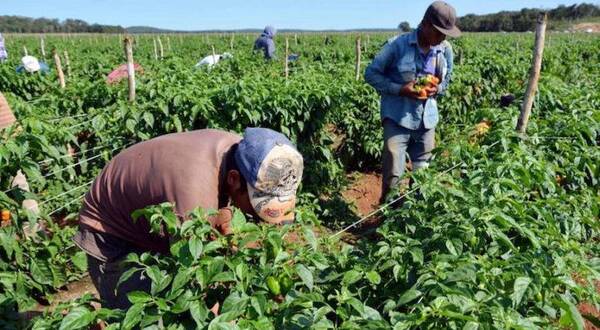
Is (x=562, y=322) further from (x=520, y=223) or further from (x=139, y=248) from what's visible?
(x=139, y=248)

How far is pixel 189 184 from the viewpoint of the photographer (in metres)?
2.00

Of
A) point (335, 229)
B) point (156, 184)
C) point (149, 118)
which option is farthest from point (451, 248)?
point (335, 229)

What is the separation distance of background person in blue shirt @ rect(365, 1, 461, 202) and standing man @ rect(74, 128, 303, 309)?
2.68 m

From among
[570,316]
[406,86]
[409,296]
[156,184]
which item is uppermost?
[406,86]

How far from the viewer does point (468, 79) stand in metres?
7.99

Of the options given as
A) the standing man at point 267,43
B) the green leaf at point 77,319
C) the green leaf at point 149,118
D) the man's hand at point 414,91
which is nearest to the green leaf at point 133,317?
the green leaf at point 77,319

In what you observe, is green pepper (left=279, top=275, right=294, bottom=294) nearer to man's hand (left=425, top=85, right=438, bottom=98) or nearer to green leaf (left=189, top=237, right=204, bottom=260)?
green leaf (left=189, top=237, right=204, bottom=260)

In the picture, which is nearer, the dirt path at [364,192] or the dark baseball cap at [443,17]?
the dark baseball cap at [443,17]

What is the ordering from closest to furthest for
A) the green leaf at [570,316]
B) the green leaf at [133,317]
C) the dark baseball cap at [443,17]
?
1. the green leaf at [133,317]
2. the green leaf at [570,316]
3. the dark baseball cap at [443,17]

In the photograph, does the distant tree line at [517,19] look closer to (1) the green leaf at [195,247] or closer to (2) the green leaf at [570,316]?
(2) the green leaf at [570,316]

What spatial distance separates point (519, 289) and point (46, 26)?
332 ft

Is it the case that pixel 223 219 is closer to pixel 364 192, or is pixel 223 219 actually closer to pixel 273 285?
pixel 273 285

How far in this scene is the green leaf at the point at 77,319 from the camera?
1.57 metres

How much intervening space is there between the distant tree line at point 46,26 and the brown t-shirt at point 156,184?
87.7 m
